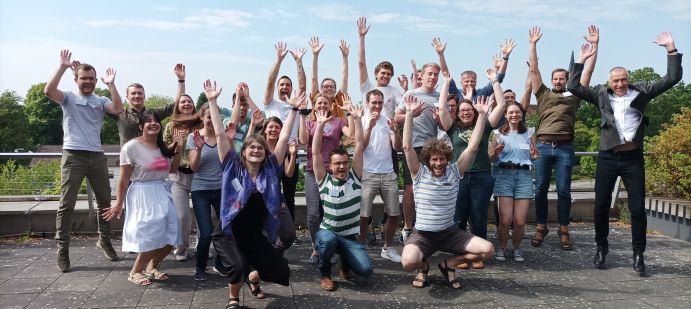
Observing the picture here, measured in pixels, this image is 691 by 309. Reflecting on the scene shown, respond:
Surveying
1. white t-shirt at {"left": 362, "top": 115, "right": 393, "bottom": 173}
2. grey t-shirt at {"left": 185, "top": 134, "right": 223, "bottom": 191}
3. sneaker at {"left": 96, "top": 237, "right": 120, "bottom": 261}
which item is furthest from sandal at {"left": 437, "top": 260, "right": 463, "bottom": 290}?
sneaker at {"left": 96, "top": 237, "right": 120, "bottom": 261}

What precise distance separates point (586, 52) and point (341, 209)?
3.14 m

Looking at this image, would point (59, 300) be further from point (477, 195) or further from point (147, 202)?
point (477, 195)

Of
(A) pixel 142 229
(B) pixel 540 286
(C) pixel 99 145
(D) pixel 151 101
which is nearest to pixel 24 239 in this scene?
(C) pixel 99 145

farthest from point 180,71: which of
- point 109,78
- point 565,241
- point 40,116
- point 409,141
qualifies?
point 40,116

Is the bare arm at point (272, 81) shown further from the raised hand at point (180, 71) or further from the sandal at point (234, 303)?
the sandal at point (234, 303)

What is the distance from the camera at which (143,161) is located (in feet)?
15.2

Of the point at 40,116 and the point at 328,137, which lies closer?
the point at 328,137

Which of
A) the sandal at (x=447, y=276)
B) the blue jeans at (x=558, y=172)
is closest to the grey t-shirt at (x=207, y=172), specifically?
the sandal at (x=447, y=276)

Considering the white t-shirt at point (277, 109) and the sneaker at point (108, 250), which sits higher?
the white t-shirt at point (277, 109)

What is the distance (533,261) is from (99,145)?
4.90 metres

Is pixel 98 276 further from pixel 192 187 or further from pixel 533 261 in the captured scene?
pixel 533 261

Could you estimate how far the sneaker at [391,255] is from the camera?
17.6 feet

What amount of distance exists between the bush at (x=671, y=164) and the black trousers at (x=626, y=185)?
117 inches

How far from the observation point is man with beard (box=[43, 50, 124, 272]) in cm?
505
